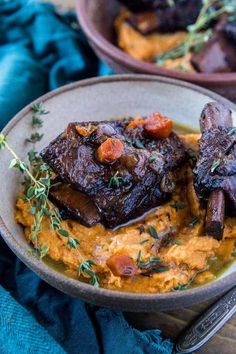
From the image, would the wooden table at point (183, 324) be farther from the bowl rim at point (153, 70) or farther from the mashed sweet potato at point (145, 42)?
the mashed sweet potato at point (145, 42)

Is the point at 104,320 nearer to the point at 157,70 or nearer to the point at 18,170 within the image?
the point at 18,170

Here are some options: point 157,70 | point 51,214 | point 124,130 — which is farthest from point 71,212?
point 157,70

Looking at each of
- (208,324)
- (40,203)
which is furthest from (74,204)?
(208,324)

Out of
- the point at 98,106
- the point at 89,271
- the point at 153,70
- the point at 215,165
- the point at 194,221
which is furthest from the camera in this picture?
the point at 153,70

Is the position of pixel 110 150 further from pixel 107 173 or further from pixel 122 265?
pixel 122 265

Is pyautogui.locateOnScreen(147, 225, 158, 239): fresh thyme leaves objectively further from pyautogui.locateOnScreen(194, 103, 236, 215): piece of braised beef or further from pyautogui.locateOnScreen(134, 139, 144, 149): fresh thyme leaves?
pyautogui.locateOnScreen(134, 139, 144, 149): fresh thyme leaves
